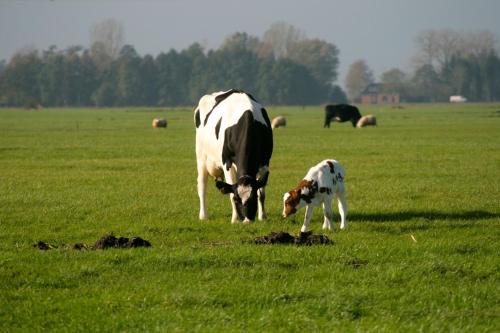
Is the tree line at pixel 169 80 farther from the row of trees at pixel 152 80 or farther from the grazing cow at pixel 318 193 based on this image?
the grazing cow at pixel 318 193

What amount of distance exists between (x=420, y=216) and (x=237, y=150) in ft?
11.1

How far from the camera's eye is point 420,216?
15.1m

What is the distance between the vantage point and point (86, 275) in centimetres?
1001

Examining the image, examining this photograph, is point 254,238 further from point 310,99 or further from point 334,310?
point 310,99

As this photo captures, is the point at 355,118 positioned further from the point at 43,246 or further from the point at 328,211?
the point at 43,246

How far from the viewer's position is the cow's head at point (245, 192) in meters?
14.0

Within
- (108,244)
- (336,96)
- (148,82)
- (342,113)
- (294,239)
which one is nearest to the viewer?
(108,244)

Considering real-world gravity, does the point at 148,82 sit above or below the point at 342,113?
above

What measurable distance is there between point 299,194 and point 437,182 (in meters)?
8.66

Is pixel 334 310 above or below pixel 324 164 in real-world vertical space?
below

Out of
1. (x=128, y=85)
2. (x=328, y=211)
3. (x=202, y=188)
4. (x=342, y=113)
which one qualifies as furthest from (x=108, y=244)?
(x=128, y=85)

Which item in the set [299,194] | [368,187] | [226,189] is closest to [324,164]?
[299,194]

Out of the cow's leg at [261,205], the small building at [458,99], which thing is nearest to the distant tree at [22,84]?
the small building at [458,99]

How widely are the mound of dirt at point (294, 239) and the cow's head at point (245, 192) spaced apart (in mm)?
1860
